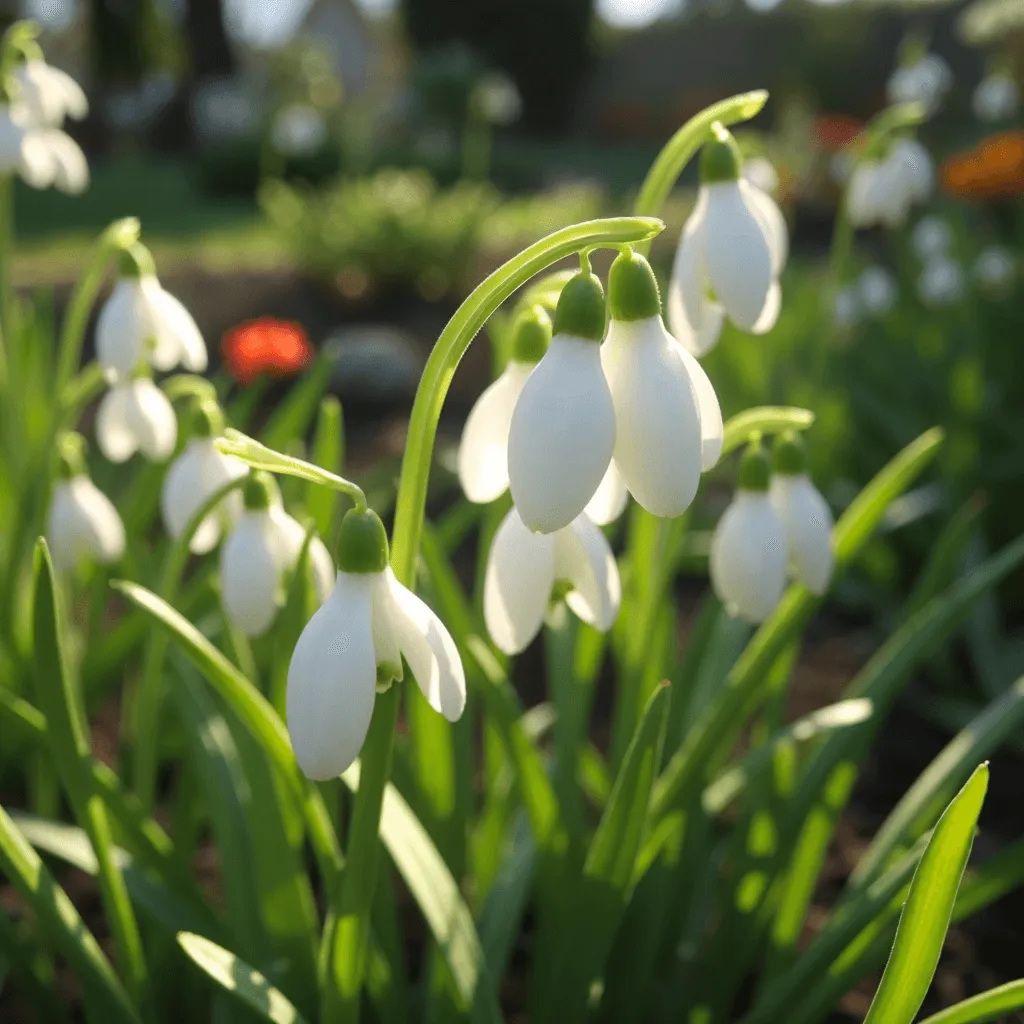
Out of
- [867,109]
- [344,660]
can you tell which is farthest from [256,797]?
[867,109]

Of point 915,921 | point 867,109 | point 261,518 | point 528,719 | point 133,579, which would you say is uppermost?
point 867,109

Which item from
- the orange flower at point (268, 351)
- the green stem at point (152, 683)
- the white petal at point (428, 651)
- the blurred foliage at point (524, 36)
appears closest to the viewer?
the white petal at point (428, 651)

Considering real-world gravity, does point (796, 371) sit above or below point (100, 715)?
above

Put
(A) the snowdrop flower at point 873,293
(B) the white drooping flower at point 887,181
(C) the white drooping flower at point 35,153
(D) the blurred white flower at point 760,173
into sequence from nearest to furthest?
1. (C) the white drooping flower at point 35,153
2. (D) the blurred white flower at point 760,173
3. (B) the white drooping flower at point 887,181
4. (A) the snowdrop flower at point 873,293

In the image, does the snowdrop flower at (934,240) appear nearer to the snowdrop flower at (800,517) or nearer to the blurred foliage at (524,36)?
the snowdrop flower at (800,517)

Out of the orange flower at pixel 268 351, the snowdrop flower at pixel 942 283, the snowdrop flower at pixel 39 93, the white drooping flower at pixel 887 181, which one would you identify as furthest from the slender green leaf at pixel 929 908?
the snowdrop flower at pixel 942 283

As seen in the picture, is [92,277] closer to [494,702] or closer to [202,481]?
[202,481]

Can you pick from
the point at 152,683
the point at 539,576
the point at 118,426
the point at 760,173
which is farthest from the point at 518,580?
the point at 760,173

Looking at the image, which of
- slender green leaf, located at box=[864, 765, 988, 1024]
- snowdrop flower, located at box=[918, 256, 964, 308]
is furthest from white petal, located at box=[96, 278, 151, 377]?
snowdrop flower, located at box=[918, 256, 964, 308]

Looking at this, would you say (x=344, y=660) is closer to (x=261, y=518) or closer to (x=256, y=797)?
(x=261, y=518)
